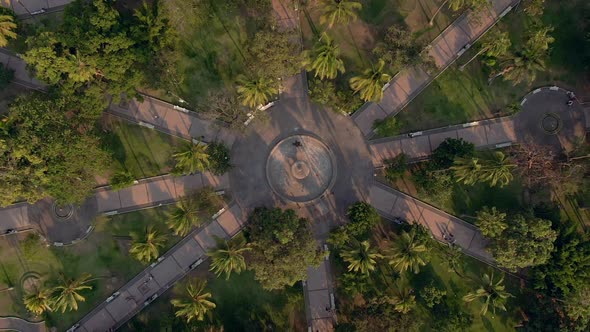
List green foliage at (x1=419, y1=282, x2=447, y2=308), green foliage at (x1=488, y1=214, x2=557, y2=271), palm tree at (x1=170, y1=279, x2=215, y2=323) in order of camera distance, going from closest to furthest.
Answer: green foliage at (x1=488, y1=214, x2=557, y2=271)
palm tree at (x1=170, y1=279, x2=215, y2=323)
green foliage at (x1=419, y1=282, x2=447, y2=308)

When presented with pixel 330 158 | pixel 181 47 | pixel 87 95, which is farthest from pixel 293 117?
pixel 87 95

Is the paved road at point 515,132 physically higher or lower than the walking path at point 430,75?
lower

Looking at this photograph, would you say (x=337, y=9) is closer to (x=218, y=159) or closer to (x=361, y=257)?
(x=218, y=159)

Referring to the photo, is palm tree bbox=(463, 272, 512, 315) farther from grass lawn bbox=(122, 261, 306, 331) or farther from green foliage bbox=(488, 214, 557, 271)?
grass lawn bbox=(122, 261, 306, 331)

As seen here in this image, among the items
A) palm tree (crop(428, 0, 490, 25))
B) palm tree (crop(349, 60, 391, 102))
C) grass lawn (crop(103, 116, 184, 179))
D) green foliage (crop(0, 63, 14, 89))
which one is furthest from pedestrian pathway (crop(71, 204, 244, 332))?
palm tree (crop(428, 0, 490, 25))

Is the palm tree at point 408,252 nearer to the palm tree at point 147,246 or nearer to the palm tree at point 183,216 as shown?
the palm tree at point 183,216

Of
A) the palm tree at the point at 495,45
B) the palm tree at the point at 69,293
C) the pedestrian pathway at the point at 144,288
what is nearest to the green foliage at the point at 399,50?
the palm tree at the point at 495,45

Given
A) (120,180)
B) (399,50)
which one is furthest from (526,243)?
(120,180)
